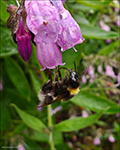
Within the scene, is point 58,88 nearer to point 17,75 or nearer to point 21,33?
point 21,33

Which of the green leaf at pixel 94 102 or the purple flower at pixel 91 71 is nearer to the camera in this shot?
the green leaf at pixel 94 102

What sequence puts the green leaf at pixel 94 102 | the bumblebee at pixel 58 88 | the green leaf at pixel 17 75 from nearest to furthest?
the bumblebee at pixel 58 88 < the green leaf at pixel 94 102 < the green leaf at pixel 17 75

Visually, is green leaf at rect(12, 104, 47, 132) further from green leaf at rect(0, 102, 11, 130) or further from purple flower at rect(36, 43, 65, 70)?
purple flower at rect(36, 43, 65, 70)

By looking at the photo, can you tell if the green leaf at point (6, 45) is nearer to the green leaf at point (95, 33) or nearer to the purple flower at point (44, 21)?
the green leaf at point (95, 33)

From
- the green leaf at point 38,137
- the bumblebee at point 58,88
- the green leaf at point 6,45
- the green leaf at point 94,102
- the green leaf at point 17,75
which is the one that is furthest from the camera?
the green leaf at point 38,137

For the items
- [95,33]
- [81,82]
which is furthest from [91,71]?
[95,33]

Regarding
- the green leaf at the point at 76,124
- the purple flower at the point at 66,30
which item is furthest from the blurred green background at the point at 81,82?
the purple flower at the point at 66,30

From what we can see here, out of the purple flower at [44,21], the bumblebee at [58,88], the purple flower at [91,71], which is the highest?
the purple flower at [44,21]


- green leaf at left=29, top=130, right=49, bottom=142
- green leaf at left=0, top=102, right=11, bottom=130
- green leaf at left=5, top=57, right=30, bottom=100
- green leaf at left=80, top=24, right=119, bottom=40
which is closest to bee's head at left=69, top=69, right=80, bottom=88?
green leaf at left=80, top=24, right=119, bottom=40

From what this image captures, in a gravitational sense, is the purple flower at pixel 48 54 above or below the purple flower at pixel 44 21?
below
